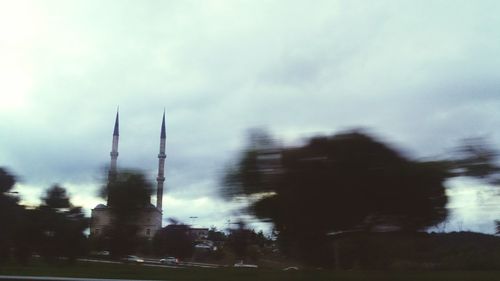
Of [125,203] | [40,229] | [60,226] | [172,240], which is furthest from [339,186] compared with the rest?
[40,229]

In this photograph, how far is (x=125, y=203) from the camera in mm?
13922

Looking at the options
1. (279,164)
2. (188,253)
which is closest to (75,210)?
(188,253)

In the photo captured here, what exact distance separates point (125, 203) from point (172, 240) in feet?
17.9

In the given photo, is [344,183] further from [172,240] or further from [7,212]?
[7,212]

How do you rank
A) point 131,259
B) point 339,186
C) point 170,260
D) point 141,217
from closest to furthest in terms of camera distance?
point 339,186 < point 141,217 < point 131,259 < point 170,260

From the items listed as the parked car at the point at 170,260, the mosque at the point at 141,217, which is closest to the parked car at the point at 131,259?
the mosque at the point at 141,217

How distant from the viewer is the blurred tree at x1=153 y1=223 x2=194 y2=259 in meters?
18.0

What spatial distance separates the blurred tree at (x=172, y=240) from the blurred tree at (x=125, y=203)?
2.96 metres

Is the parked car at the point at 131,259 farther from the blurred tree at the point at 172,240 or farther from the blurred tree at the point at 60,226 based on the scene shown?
the blurred tree at the point at 60,226

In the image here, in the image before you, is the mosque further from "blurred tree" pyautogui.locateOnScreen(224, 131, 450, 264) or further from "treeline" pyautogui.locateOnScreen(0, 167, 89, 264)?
"blurred tree" pyautogui.locateOnScreen(224, 131, 450, 264)

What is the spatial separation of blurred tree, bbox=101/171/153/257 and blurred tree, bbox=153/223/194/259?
116 inches

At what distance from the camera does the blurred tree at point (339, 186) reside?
36.3ft

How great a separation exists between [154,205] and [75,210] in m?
3.87

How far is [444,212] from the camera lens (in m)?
11.9
